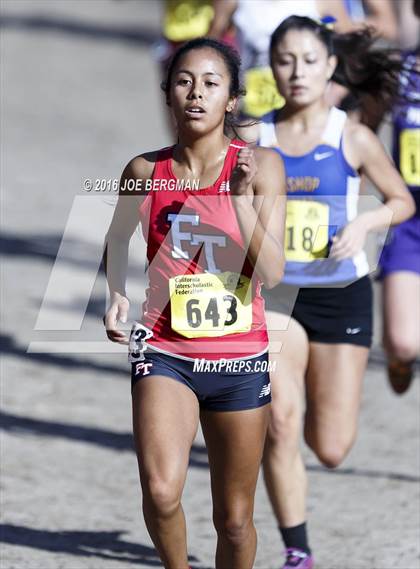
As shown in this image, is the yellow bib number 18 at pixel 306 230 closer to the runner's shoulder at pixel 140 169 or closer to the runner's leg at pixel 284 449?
the runner's leg at pixel 284 449

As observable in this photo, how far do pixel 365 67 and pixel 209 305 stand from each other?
231cm

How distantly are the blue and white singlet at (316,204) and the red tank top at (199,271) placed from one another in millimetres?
1108

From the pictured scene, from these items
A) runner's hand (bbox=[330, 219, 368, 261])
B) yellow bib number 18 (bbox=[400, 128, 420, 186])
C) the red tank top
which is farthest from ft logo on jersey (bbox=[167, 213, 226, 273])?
yellow bib number 18 (bbox=[400, 128, 420, 186])

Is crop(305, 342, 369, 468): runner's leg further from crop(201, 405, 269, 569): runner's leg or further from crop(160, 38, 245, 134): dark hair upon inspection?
crop(160, 38, 245, 134): dark hair

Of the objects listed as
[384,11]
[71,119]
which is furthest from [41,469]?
[71,119]

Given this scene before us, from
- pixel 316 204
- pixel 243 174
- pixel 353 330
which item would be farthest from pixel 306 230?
pixel 243 174

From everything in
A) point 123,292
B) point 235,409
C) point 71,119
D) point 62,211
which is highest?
point 71,119

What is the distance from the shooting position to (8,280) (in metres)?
9.80

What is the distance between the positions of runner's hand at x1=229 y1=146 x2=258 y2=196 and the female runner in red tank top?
4 cm

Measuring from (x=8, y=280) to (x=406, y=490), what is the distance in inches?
171

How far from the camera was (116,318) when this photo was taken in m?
4.25

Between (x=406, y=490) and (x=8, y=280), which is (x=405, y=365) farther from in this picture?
(x=8, y=280)

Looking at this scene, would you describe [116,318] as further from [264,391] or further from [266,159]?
[266,159]

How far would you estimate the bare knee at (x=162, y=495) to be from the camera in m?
4.00
